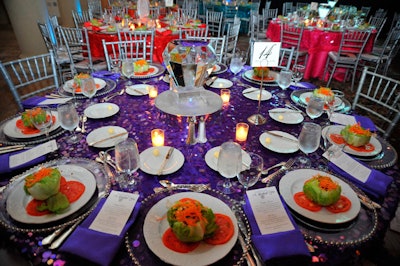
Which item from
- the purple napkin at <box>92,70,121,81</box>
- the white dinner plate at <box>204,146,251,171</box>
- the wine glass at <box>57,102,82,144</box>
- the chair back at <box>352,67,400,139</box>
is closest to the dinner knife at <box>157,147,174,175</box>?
the white dinner plate at <box>204,146,251,171</box>

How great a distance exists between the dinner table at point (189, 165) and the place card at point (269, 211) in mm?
46

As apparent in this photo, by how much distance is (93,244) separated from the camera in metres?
0.75

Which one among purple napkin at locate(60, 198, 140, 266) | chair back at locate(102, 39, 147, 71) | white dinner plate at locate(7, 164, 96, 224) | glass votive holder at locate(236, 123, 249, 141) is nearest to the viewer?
purple napkin at locate(60, 198, 140, 266)

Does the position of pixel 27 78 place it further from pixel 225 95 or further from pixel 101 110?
pixel 225 95

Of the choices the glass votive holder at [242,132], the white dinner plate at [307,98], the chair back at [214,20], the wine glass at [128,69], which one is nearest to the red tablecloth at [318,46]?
the chair back at [214,20]

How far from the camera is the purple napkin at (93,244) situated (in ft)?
2.38

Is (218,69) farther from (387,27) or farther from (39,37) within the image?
(387,27)

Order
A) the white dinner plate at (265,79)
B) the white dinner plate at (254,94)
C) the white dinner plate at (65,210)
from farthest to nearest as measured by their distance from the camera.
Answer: the white dinner plate at (265,79)
the white dinner plate at (254,94)
the white dinner plate at (65,210)

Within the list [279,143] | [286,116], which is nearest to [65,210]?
[279,143]

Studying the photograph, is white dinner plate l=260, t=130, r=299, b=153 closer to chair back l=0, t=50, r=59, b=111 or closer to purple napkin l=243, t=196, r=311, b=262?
purple napkin l=243, t=196, r=311, b=262

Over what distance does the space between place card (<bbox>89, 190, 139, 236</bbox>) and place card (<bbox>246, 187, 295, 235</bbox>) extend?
43cm

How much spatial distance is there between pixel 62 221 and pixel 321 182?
92 cm

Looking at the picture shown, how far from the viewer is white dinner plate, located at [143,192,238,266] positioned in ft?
2.39

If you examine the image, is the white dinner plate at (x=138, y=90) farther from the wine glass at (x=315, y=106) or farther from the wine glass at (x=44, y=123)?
the wine glass at (x=315, y=106)
